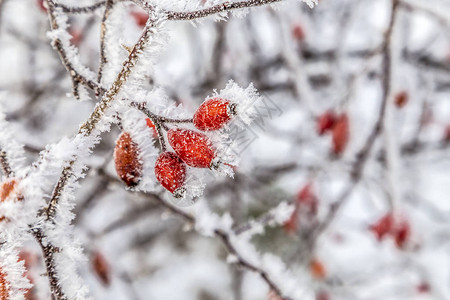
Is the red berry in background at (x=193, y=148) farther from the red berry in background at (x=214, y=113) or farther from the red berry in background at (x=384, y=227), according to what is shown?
the red berry in background at (x=384, y=227)

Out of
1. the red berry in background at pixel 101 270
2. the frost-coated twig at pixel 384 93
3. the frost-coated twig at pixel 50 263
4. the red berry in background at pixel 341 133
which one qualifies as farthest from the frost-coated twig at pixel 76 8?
the red berry in background at pixel 341 133

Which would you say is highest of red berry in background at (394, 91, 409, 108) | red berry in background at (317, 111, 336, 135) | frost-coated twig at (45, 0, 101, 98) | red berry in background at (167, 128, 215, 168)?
red berry in background at (394, 91, 409, 108)

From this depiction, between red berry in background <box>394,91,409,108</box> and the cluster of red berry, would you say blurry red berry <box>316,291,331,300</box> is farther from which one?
the cluster of red berry

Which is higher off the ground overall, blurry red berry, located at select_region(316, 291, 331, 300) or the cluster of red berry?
blurry red berry, located at select_region(316, 291, 331, 300)

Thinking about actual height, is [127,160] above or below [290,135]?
below

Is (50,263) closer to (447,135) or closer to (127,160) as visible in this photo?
(127,160)

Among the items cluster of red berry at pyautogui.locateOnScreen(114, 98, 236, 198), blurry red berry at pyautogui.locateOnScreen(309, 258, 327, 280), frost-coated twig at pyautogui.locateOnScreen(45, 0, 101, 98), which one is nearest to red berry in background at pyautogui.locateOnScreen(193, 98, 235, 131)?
cluster of red berry at pyautogui.locateOnScreen(114, 98, 236, 198)

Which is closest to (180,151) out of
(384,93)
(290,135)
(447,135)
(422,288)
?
(384,93)
